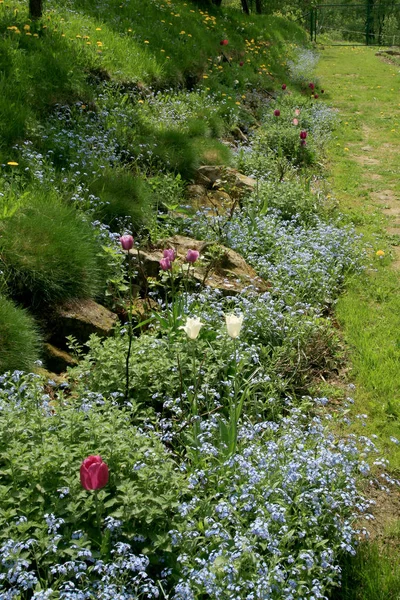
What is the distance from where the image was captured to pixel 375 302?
555 cm

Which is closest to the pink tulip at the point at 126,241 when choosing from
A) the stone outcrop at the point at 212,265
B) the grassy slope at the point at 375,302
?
the stone outcrop at the point at 212,265

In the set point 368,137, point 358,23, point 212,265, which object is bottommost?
point 368,137

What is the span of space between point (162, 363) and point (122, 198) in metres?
2.45

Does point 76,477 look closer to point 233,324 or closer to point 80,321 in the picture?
point 233,324

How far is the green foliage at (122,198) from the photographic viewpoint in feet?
17.6

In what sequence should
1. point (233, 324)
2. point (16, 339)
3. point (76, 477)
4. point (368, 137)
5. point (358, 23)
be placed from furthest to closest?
point (358, 23)
point (368, 137)
point (16, 339)
point (233, 324)
point (76, 477)

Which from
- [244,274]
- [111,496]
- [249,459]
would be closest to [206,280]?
[244,274]

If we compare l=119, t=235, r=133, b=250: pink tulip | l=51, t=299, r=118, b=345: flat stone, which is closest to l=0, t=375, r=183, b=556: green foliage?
l=119, t=235, r=133, b=250: pink tulip


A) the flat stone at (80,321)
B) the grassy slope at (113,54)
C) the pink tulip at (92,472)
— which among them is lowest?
the flat stone at (80,321)

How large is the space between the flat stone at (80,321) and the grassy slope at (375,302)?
189 centimetres

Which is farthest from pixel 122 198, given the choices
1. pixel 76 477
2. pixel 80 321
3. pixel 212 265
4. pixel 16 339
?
pixel 76 477

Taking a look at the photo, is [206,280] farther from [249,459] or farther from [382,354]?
[249,459]

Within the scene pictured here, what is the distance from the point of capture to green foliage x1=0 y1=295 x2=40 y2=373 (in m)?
3.46

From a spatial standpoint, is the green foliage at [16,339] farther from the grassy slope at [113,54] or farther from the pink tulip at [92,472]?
the grassy slope at [113,54]
